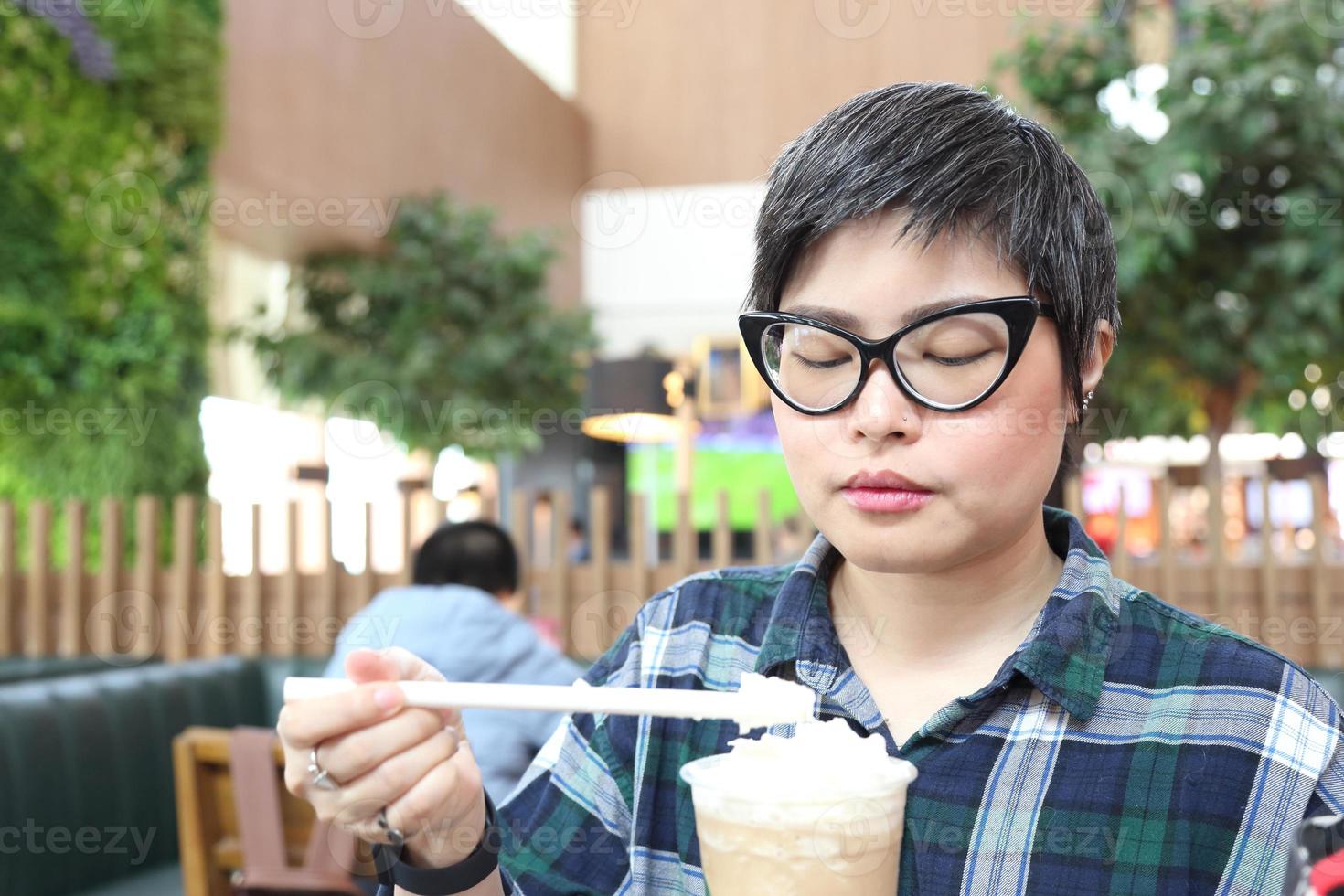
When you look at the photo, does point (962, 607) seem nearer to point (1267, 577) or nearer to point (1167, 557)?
point (1167, 557)

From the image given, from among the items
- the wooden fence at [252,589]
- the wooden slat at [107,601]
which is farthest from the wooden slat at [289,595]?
the wooden slat at [107,601]

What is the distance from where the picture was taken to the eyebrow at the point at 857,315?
862mm

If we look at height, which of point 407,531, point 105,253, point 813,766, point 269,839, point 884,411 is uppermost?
point 105,253

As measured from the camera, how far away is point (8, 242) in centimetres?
546

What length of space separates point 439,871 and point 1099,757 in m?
0.52

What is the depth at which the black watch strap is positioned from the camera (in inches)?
32.4

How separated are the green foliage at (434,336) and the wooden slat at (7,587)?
9.21ft

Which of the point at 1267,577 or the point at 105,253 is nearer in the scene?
the point at 1267,577

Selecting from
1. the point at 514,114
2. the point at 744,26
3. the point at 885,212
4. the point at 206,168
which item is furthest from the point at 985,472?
the point at 744,26

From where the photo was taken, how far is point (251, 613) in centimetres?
463

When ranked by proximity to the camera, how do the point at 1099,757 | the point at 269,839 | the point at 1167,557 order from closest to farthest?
1. the point at 1099,757
2. the point at 269,839
3. the point at 1167,557

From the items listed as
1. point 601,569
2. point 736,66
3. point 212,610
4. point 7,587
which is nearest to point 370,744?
point 601,569

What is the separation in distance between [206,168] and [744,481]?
6.46m

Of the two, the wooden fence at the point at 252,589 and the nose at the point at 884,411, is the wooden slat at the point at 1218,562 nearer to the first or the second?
the wooden fence at the point at 252,589
